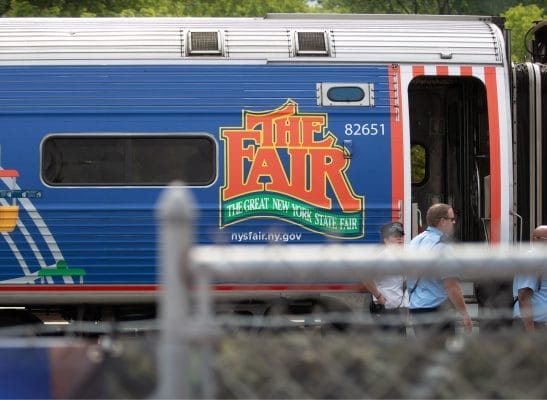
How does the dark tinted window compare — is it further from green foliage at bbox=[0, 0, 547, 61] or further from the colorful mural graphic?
green foliage at bbox=[0, 0, 547, 61]

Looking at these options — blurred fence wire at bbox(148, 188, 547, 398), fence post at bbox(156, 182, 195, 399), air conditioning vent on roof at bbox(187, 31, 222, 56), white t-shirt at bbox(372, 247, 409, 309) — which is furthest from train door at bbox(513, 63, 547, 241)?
fence post at bbox(156, 182, 195, 399)

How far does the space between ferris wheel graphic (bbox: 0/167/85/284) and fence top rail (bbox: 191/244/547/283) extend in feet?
20.6

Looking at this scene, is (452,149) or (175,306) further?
(452,149)

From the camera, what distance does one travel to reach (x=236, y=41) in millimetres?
8898

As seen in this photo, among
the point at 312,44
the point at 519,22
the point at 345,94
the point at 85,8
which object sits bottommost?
the point at 345,94

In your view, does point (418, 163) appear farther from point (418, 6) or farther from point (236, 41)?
point (418, 6)

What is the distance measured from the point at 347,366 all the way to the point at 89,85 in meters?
6.47

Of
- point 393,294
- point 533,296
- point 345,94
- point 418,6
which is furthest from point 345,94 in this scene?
point 418,6

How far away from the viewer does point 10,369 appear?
3189mm

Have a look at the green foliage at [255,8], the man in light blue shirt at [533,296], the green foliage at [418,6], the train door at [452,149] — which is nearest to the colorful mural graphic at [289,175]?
the train door at [452,149]

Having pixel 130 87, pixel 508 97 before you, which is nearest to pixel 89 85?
pixel 130 87

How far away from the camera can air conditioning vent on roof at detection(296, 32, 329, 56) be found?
8.88 meters

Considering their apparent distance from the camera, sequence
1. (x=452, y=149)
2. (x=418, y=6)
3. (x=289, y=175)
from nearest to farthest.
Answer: (x=289, y=175), (x=452, y=149), (x=418, y=6)

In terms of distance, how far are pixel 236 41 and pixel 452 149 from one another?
2.79m
